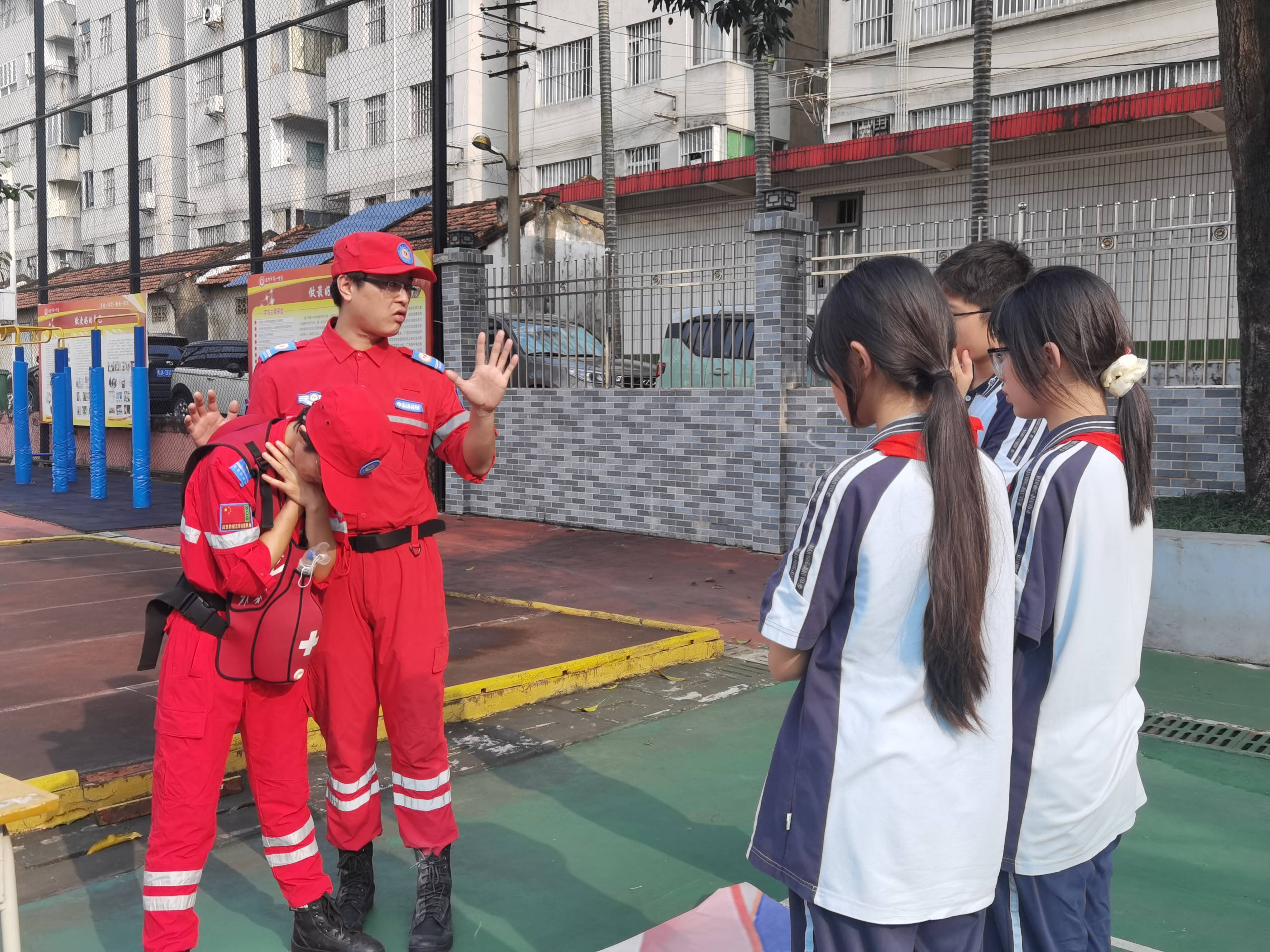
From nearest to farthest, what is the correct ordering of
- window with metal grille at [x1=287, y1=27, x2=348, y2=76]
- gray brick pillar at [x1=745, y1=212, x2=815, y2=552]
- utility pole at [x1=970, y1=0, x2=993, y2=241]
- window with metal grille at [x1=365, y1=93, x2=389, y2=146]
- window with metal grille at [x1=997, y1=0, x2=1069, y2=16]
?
gray brick pillar at [x1=745, y1=212, x2=815, y2=552] < utility pole at [x1=970, y1=0, x2=993, y2=241] < window with metal grille at [x1=997, y1=0, x2=1069, y2=16] < window with metal grille at [x1=365, y1=93, x2=389, y2=146] < window with metal grille at [x1=287, y1=27, x2=348, y2=76]

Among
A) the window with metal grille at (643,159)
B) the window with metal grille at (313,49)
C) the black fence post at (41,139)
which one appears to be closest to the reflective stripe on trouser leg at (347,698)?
the black fence post at (41,139)

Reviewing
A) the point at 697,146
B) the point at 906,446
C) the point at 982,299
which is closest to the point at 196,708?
the point at 906,446

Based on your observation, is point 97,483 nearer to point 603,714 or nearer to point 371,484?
point 603,714

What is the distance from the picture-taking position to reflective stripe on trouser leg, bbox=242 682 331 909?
281cm

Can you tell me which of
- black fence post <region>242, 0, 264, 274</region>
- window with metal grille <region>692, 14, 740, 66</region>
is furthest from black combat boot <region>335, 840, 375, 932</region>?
window with metal grille <region>692, 14, 740, 66</region>

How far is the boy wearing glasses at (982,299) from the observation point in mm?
3180

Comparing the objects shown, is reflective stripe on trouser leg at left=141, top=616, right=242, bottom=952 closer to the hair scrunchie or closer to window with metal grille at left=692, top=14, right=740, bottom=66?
the hair scrunchie

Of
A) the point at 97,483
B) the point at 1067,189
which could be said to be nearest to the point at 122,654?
the point at 97,483

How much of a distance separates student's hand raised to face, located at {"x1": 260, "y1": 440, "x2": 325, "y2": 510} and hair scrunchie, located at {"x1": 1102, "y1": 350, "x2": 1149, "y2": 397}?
1.86 metres

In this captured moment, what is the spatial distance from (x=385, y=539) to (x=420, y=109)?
81.6 feet

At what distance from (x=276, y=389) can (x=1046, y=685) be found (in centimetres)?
218

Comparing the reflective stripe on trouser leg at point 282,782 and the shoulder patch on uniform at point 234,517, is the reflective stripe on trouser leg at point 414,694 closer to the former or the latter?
the reflective stripe on trouser leg at point 282,782

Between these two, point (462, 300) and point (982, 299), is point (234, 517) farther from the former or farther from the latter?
point (462, 300)

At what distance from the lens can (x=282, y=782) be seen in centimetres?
283
